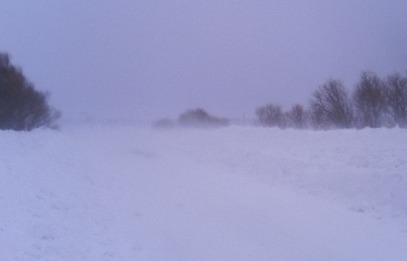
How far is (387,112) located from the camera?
37.7 m

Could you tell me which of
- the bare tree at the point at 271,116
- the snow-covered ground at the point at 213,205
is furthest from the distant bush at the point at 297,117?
the snow-covered ground at the point at 213,205

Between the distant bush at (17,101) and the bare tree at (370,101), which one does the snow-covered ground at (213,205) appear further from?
the bare tree at (370,101)

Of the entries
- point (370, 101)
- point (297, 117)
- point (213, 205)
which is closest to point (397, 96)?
point (370, 101)

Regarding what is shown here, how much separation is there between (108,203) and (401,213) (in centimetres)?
895

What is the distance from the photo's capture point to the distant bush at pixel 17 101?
2447cm

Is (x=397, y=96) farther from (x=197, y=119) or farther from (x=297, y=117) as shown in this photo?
(x=197, y=119)

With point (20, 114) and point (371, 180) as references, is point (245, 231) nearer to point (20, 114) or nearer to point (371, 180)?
point (371, 180)

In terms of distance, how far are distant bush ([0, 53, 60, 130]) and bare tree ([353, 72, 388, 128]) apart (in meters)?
28.1

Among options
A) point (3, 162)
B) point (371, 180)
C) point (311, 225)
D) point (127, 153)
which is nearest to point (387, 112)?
point (127, 153)

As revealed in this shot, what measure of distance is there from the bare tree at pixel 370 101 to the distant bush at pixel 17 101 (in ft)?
92.0

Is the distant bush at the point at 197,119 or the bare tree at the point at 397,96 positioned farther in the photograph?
the distant bush at the point at 197,119

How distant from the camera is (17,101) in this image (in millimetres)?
25188

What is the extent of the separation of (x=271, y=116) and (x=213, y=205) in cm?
4726

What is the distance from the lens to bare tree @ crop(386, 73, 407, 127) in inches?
1438
